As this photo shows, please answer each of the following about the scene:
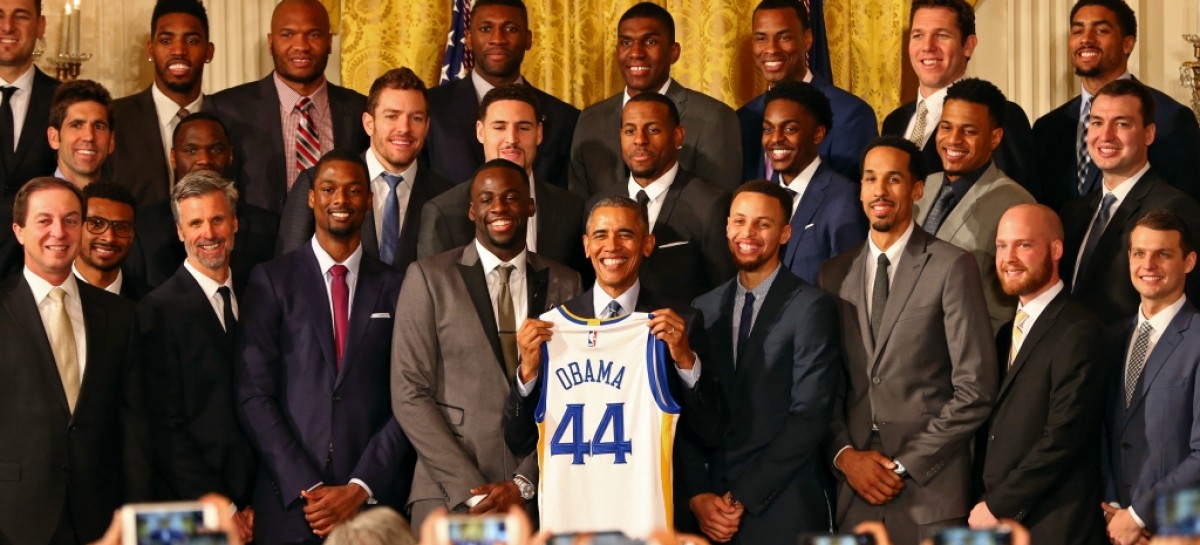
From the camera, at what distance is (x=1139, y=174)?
22.1 ft

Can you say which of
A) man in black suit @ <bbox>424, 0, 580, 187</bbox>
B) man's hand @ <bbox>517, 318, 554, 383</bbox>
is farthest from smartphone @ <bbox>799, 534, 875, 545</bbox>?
man in black suit @ <bbox>424, 0, 580, 187</bbox>

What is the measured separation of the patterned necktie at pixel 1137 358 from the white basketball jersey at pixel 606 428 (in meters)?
1.61

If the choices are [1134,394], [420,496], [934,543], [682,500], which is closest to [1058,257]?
[1134,394]

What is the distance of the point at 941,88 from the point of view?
7426 mm

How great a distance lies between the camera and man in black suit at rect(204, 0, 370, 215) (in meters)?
7.35

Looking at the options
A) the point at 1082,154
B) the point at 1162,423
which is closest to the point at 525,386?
the point at 1162,423

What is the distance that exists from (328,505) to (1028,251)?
2.63m

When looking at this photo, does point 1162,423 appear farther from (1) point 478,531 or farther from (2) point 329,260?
(1) point 478,531

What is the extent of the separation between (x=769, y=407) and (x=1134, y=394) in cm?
126

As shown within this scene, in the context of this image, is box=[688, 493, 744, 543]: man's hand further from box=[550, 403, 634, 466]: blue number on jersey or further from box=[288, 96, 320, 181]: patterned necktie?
box=[288, 96, 320, 181]: patterned necktie

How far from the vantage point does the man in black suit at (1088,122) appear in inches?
282

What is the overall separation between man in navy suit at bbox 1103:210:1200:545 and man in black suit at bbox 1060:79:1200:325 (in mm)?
310

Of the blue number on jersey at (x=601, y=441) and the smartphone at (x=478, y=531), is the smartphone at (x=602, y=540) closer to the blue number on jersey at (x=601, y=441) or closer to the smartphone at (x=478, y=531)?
the smartphone at (x=478, y=531)

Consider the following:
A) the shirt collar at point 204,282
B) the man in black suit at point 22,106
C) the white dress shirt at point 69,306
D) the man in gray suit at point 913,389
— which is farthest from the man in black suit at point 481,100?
the white dress shirt at point 69,306
